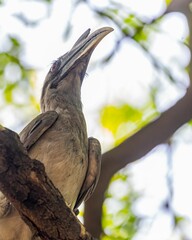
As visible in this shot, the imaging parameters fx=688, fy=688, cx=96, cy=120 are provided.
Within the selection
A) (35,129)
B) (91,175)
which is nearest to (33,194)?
(35,129)

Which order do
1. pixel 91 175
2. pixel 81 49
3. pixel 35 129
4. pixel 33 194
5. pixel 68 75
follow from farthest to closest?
pixel 68 75
pixel 81 49
pixel 91 175
pixel 35 129
pixel 33 194

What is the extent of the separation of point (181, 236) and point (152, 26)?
2.31m

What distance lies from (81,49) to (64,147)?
1.39 m

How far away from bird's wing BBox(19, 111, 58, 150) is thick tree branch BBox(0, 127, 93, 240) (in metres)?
1.24

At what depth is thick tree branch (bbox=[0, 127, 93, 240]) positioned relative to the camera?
12.6ft

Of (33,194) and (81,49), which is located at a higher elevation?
(33,194)

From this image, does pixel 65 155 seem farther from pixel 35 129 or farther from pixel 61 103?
pixel 61 103

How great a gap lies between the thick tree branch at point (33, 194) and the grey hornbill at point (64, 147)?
866 millimetres

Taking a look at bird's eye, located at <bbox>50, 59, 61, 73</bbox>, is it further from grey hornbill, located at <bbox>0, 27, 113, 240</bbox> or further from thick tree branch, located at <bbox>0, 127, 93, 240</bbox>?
thick tree branch, located at <bbox>0, 127, 93, 240</bbox>

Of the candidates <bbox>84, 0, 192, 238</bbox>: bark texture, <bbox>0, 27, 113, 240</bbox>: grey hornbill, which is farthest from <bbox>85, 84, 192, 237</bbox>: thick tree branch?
<bbox>0, 27, 113, 240</bbox>: grey hornbill

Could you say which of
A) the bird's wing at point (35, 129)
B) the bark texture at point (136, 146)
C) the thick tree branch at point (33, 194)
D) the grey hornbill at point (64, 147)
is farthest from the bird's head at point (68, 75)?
the thick tree branch at point (33, 194)

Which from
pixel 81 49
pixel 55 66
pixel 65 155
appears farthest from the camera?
pixel 55 66

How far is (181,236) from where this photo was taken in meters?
6.14

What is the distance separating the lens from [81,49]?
652 centimetres
